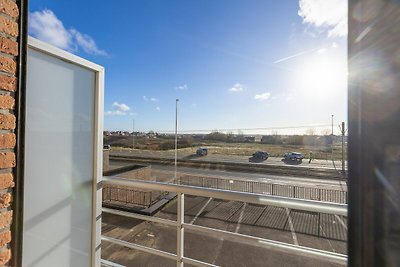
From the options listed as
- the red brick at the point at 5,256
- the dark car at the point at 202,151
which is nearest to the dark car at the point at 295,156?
the dark car at the point at 202,151

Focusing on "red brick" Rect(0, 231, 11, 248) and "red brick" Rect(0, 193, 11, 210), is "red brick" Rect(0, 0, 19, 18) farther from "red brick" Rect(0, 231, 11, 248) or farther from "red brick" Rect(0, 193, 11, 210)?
"red brick" Rect(0, 231, 11, 248)

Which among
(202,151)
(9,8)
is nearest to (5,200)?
(9,8)

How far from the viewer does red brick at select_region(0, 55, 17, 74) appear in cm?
87

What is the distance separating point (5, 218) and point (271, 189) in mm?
9032

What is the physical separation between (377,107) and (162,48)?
6.76 meters

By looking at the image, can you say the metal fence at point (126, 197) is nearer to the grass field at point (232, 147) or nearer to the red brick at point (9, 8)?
the red brick at point (9, 8)

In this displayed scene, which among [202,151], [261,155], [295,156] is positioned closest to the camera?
[295,156]

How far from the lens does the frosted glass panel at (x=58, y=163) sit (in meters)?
1.14

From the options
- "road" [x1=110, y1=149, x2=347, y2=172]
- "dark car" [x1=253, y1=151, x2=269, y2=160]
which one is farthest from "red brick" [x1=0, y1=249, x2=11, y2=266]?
"dark car" [x1=253, y1=151, x2=269, y2=160]

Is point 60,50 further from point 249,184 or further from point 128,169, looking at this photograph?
point 249,184

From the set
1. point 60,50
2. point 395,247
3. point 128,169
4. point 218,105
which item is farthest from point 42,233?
point 218,105

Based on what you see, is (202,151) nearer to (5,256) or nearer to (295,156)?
(295,156)

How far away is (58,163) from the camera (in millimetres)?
1285

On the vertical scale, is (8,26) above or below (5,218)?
above
